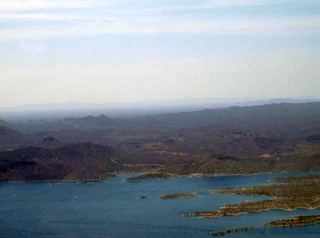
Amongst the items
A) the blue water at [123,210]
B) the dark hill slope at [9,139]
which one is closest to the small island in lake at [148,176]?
the blue water at [123,210]

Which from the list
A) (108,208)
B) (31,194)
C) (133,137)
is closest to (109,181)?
(31,194)

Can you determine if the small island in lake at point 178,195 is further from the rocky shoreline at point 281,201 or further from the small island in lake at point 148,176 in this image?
the small island in lake at point 148,176

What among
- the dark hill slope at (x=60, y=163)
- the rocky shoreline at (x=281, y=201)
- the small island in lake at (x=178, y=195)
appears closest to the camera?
the rocky shoreline at (x=281, y=201)

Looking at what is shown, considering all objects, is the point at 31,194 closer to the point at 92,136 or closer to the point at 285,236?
the point at 285,236

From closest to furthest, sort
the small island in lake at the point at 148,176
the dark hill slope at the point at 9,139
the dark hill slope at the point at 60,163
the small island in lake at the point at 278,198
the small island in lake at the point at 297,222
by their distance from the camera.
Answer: the small island in lake at the point at 297,222, the small island in lake at the point at 278,198, the small island in lake at the point at 148,176, the dark hill slope at the point at 60,163, the dark hill slope at the point at 9,139

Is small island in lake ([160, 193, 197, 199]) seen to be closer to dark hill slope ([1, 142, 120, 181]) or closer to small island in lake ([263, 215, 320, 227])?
small island in lake ([263, 215, 320, 227])

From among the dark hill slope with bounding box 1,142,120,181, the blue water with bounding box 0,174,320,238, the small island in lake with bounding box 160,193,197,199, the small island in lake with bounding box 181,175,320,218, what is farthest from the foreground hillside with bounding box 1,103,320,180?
Result: the small island in lake with bounding box 160,193,197,199
